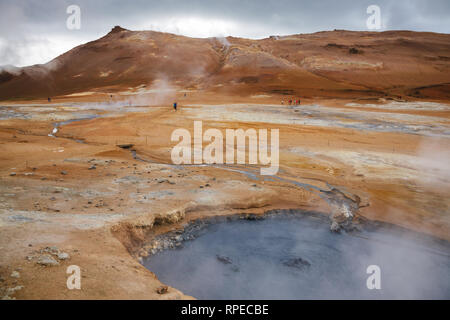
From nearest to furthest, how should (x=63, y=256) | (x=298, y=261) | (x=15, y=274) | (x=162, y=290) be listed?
(x=15, y=274), (x=162, y=290), (x=63, y=256), (x=298, y=261)

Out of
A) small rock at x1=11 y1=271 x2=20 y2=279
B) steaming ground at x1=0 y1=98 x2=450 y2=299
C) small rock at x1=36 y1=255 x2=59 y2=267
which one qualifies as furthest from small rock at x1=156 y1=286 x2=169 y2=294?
small rock at x1=11 y1=271 x2=20 y2=279

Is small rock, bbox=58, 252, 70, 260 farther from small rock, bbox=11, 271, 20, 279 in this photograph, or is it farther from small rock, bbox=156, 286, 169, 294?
small rock, bbox=156, 286, 169, 294

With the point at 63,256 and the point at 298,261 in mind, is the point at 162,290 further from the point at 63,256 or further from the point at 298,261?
the point at 298,261

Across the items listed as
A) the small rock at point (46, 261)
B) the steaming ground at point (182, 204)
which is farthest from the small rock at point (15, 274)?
the small rock at point (46, 261)

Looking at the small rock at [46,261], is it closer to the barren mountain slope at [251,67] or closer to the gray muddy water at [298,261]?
the gray muddy water at [298,261]

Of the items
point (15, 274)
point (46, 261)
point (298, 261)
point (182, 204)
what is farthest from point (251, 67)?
point (15, 274)

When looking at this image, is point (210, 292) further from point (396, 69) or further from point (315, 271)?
point (396, 69)

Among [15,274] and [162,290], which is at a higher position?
[15,274]

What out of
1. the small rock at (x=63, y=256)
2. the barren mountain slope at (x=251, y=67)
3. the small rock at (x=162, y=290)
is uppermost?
the barren mountain slope at (x=251, y=67)
